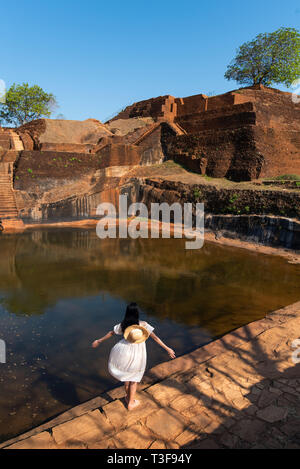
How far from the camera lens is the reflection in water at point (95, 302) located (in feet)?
13.0

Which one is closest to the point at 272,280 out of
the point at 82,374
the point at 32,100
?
the point at 82,374

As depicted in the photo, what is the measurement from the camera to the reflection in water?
3.96 metres

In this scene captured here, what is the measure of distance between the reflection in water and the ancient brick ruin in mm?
6413

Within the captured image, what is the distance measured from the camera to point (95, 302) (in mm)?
6773

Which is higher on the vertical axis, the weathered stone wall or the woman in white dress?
the weathered stone wall

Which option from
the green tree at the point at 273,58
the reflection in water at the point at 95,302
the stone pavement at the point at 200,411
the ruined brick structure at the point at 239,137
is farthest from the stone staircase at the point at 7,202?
the green tree at the point at 273,58

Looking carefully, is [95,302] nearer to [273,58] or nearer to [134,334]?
[134,334]

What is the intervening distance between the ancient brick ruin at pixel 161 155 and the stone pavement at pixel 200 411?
14.7 m

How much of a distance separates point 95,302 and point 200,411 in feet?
13.4

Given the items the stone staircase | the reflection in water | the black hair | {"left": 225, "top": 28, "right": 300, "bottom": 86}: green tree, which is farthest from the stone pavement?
{"left": 225, "top": 28, "right": 300, "bottom": 86}: green tree

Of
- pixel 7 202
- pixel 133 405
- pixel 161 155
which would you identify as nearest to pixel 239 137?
pixel 161 155

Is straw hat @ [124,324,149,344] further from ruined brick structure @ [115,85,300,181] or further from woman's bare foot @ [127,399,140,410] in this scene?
ruined brick structure @ [115,85,300,181]

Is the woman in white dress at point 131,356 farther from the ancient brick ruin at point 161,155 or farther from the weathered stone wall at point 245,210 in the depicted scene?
the ancient brick ruin at point 161,155

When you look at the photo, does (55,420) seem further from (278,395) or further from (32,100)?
(32,100)
